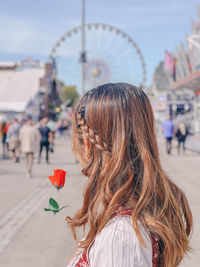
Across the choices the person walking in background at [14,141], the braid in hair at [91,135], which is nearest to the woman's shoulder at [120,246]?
the braid in hair at [91,135]

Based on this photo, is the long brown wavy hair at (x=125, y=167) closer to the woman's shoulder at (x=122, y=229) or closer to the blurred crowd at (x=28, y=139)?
the woman's shoulder at (x=122, y=229)

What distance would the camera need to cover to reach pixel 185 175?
12.3 metres

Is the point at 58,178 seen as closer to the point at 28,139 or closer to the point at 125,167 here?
the point at 125,167

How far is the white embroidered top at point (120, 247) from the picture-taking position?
4.07ft

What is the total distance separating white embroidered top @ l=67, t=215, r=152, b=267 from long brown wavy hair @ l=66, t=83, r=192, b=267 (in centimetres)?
6

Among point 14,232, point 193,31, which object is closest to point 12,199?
point 14,232

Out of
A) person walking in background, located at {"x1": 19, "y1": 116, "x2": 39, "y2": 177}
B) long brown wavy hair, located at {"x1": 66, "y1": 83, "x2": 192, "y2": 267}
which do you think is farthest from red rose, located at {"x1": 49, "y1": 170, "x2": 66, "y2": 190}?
person walking in background, located at {"x1": 19, "y1": 116, "x2": 39, "y2": 177}

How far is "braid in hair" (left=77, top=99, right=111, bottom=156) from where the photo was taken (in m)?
1.43

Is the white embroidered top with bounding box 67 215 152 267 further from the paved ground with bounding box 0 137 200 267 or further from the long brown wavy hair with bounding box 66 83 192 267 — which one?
the paved ground with bounding box 0 137 200 267

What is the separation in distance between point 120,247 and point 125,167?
28 centimetres

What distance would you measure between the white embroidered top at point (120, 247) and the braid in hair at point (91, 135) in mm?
237

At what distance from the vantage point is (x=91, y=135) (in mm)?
1449

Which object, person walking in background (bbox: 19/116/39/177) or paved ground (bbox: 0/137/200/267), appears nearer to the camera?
Answer: paved ground (bbox: 0/137/200/267)

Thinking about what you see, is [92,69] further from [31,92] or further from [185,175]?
[31,92]
